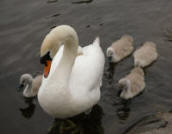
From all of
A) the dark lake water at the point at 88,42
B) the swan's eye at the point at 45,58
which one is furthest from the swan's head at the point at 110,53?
the swan's eye at the point at 45,58

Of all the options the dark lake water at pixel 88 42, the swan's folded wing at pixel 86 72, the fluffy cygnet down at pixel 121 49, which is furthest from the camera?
the fluffy cygnet down at pixel 121 49

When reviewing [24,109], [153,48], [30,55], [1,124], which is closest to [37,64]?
[30,55]

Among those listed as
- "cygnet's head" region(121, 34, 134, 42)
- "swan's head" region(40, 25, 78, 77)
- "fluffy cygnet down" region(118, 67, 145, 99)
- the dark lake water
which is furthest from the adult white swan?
"cygnet's head" region(121, 34, 134, 42)

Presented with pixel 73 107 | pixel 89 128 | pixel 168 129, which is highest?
pixel 73 107

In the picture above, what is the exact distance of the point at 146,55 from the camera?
7145mm

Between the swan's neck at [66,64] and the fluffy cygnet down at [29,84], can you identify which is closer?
the swan's neck at [66,64]

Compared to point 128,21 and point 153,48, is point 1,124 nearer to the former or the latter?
point 153,48

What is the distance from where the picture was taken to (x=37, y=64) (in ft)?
23.9

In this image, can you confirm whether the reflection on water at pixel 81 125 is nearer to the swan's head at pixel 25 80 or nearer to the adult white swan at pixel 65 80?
the adult white swan at pixel 65 80

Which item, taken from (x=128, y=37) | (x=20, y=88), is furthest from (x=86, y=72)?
(x=128, y=37)

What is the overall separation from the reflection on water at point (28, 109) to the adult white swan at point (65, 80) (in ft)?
3.45

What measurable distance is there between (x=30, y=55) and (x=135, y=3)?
3.14 meters

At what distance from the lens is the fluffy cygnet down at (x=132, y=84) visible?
6249mm

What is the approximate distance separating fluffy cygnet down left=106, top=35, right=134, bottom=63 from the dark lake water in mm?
154
